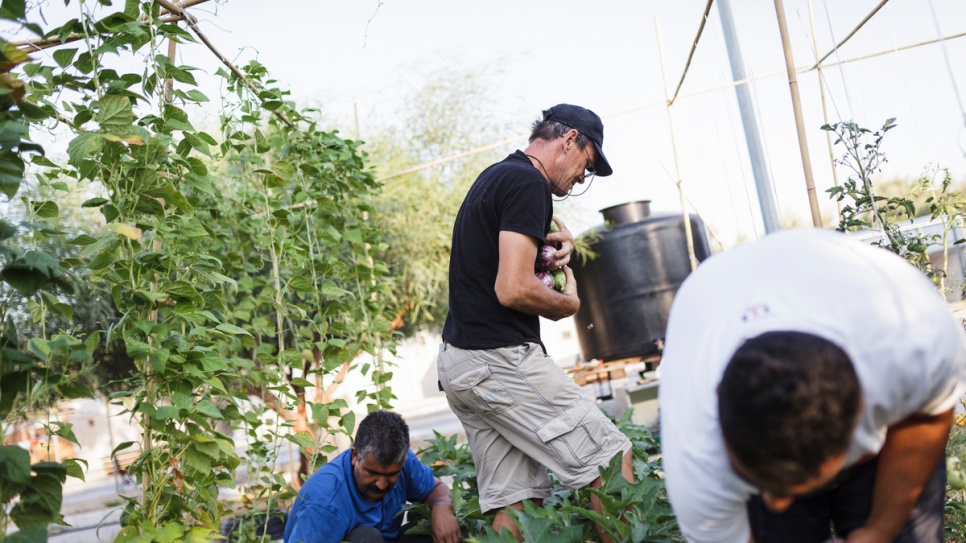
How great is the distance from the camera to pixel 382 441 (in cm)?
299

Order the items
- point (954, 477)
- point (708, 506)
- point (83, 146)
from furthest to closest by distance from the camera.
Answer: point (83, 146) → point (954, 477) → point (708, 506)

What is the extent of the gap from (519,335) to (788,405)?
146 cm

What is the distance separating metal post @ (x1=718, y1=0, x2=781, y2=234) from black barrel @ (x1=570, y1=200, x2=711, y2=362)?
3000 mm

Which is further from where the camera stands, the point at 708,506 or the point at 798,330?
the point at 708,506

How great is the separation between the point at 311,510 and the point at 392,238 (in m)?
5.91

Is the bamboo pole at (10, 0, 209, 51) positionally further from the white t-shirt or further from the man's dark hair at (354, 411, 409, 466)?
the white t-shirt

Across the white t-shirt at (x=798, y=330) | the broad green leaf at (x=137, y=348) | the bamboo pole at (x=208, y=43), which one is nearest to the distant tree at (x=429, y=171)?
the bamboo pole at (x=208, y=43)

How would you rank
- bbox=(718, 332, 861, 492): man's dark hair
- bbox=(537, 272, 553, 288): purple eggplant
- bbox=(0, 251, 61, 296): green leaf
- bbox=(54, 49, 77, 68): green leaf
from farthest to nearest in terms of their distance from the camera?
bbox=(537, 272, 553, 288): purple eggplant → bbox=(54, 49, 77, 68): green leaf → bbox=(0, 251, 61, 296): green leaf → bbox=(718, 332, 861, 492): man's dark hair

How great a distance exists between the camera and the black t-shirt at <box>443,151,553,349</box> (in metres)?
2.54

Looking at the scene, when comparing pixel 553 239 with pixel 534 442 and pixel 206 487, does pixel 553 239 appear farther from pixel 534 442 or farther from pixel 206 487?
pixel 206 487

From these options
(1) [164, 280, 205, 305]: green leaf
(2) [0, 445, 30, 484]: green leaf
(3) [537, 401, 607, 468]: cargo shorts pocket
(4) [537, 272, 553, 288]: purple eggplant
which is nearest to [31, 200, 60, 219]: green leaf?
(1) [164, 280, 205, 305]: green leaf

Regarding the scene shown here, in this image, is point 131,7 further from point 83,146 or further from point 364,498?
point 364,498

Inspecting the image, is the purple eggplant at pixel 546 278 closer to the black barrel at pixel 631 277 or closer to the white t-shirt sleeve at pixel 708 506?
the white t-shirt sleeve at pixel 708 506

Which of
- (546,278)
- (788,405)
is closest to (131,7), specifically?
(546,278)
